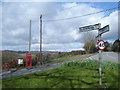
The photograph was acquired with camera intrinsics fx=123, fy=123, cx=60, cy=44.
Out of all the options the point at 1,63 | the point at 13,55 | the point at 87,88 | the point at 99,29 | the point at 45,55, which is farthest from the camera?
the point at 45,55

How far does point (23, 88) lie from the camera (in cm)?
583

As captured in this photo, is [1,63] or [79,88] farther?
[1,63]

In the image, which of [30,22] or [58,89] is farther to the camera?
[30,22]

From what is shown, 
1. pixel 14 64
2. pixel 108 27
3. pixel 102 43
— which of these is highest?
pixel 108 27

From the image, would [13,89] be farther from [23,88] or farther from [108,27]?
[108,27]

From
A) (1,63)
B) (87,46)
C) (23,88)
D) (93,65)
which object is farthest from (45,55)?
(87,46)

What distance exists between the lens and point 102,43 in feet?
18.6

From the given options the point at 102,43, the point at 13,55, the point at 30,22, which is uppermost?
the point at 30,22

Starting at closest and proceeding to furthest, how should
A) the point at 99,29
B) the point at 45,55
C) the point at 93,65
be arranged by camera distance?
the point at 99,29, the point at 93,65, the point at 45,55

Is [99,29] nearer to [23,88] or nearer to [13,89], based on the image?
[23,88]

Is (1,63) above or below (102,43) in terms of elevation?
below

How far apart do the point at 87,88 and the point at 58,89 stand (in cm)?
125

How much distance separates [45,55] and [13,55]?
9746 mm

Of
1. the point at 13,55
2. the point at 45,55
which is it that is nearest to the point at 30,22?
the point at 13,55
